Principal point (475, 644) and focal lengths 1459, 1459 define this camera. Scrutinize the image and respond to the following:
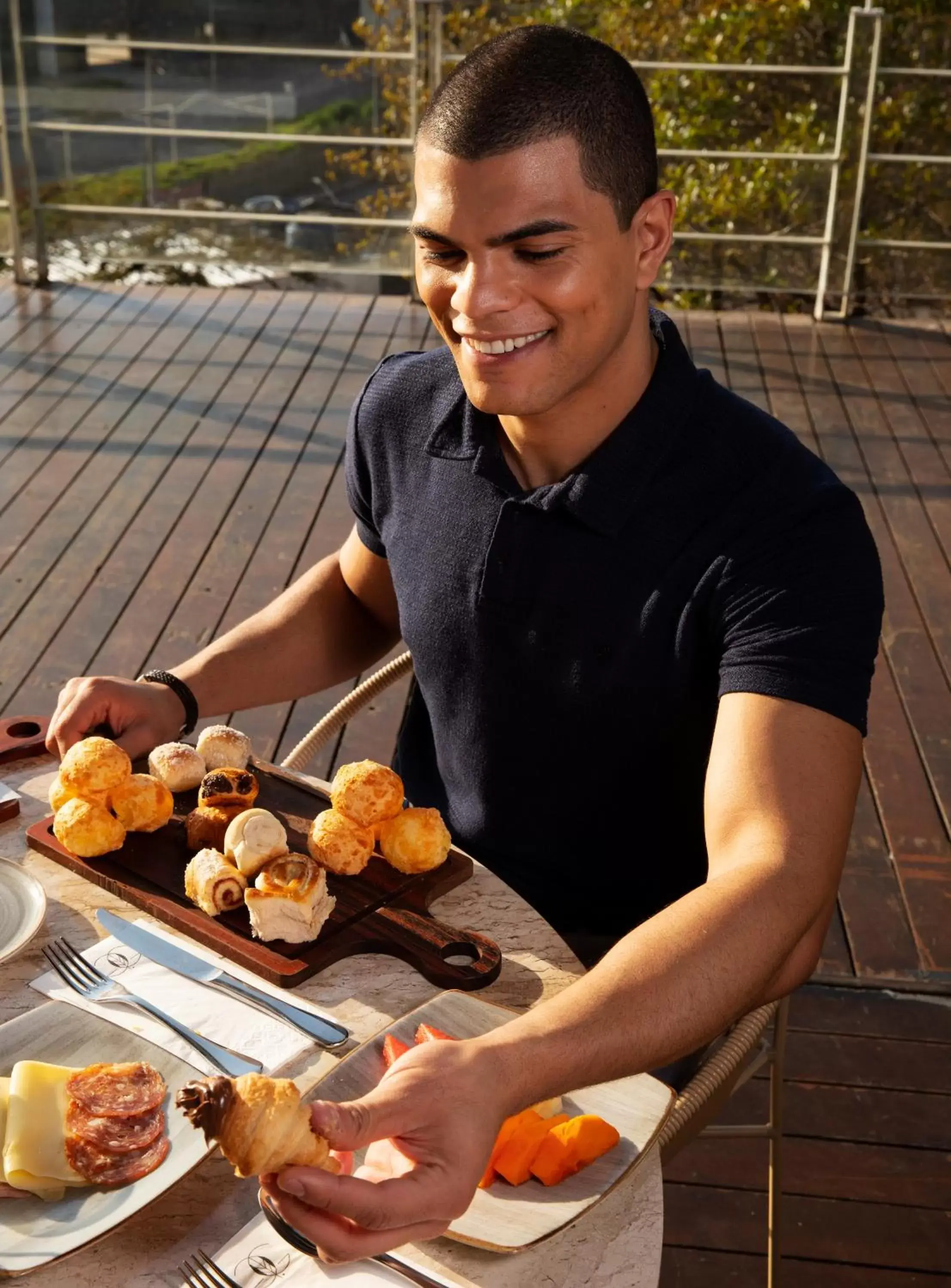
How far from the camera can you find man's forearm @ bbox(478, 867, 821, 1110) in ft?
3.21

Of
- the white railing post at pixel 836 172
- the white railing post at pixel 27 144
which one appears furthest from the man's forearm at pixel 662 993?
the white railing post at pixel 27 144

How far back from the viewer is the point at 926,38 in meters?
5.70

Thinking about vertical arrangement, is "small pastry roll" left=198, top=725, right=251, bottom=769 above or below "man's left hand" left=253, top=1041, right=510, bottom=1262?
below

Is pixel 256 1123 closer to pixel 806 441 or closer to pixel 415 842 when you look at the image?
pixel 415 842

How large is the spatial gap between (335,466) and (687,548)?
3.07m

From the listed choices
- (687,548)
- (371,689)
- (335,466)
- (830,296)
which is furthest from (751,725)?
(830,296)

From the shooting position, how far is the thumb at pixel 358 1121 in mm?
842

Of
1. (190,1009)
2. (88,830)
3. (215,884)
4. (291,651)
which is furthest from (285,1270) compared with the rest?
(291,651)

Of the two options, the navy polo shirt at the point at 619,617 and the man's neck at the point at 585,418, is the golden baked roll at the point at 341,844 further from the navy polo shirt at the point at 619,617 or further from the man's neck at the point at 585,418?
the man's neck at the point at 585,418

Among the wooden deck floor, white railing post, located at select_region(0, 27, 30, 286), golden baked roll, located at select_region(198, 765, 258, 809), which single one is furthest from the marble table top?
white railing post, located at select_region(0, 27, 30, 286)

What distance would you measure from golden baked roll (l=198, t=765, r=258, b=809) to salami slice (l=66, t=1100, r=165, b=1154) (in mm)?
375

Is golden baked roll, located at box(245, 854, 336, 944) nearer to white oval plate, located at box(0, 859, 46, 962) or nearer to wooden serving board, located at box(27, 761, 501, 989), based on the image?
wooden serving board, located at box(27, 761, 501, 989)

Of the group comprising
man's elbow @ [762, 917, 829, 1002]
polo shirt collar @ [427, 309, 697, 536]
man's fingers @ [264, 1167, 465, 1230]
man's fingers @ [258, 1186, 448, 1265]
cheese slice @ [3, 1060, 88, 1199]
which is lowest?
man's elbow @ [762, 917, 829, 1002]

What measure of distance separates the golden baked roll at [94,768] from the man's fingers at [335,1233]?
0.54 meters
